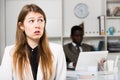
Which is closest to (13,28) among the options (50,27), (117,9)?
(50,27)

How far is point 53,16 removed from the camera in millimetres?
4570

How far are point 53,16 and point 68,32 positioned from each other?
0.41m

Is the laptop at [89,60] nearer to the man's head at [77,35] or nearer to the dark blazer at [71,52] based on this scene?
the dark blazer at [71,52]

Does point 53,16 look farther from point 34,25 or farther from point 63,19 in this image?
point 34,25

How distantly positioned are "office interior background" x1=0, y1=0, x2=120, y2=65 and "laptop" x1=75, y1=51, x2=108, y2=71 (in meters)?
1.77

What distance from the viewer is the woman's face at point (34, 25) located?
4.58 feet

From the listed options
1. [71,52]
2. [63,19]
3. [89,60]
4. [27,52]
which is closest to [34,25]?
[27,52]

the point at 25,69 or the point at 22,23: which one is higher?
the point at 22,23

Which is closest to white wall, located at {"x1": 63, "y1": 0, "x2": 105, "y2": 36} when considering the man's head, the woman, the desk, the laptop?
the man's head

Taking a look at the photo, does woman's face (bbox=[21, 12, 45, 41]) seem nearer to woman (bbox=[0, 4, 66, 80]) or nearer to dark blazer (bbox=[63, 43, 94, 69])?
woman (bbox=[0, 4, 66, 80])

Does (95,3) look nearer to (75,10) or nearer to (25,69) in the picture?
(75,10)

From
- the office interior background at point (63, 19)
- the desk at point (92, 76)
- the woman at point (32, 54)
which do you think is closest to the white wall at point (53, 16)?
the office interior background at point (63, 19)

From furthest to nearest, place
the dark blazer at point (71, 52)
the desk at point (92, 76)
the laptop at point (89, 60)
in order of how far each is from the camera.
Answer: the dark blazer at point (71, 52), the laptop at point (89, 60), the desk at point (92, 76)

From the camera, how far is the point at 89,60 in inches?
107
